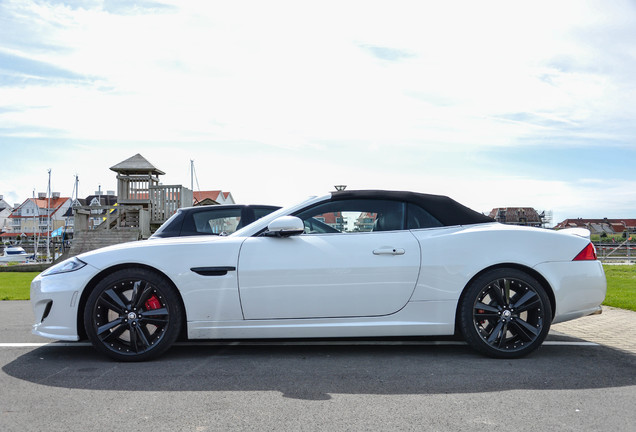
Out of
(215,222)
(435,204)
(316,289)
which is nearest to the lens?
(316,289)

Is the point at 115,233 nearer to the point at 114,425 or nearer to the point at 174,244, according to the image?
the point at 174,244

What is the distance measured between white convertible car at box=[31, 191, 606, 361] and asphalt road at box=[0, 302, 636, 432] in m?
0.25

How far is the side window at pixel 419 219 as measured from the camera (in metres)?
4.45

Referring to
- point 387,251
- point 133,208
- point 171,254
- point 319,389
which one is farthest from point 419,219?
point 133,208

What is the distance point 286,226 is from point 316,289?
535 millimetres

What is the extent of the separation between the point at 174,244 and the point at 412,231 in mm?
1922

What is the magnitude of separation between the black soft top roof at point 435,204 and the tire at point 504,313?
52cm

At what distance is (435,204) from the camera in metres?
4.56

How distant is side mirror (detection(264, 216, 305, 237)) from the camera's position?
13.6 feet

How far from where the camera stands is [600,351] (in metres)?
4.58

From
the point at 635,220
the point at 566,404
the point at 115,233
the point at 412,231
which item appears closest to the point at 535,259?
the point at 412,231

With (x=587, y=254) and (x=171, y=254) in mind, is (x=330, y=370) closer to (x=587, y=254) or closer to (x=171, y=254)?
(x=171, y=254)

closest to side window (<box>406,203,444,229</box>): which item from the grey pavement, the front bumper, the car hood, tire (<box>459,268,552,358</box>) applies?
tire (<box>459,268,552,358</box>)

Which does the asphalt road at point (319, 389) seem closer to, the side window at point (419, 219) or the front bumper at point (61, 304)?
the front bumper at point (61, 304)
